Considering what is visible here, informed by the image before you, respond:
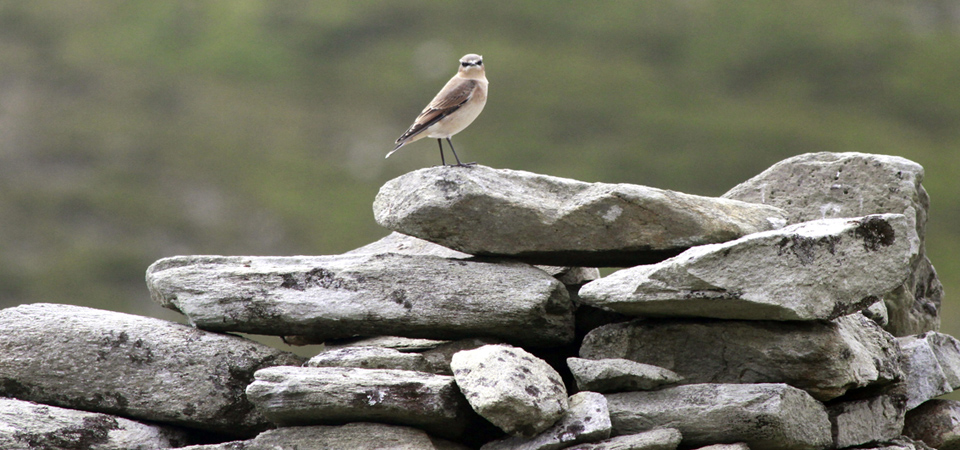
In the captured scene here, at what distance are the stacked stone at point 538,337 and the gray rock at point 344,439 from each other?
0.09 ft

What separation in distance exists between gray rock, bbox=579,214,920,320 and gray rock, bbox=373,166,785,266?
1.64 m

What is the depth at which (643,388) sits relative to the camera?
14.2 metres

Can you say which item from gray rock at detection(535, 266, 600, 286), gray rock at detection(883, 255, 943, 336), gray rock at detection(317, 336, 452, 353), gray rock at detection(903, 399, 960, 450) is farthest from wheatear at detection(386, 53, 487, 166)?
gray rock at detection(903, 399, 960, 450)

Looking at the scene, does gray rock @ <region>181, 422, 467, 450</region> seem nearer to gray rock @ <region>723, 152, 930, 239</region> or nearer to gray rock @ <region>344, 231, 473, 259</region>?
gray rock @ <region>344, 231, 473, 259</region>

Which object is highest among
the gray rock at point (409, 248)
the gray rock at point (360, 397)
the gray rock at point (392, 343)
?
the gray rock at point (409, 248)

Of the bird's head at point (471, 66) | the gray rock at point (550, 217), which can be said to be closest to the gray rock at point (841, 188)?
the gray rock at point (550, 217)

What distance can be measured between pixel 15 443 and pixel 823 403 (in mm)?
11933

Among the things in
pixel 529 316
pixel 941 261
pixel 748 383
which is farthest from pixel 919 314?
pixel 941 261

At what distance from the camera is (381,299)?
1559 centimetres

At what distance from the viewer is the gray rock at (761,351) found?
14125 millimetres

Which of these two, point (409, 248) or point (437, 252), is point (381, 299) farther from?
point (409, 248)

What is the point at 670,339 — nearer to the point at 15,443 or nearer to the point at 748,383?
the point at 748,383

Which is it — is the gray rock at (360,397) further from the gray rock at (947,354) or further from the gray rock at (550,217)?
the gray rock at (947,354)

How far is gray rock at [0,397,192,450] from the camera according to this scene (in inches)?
570
